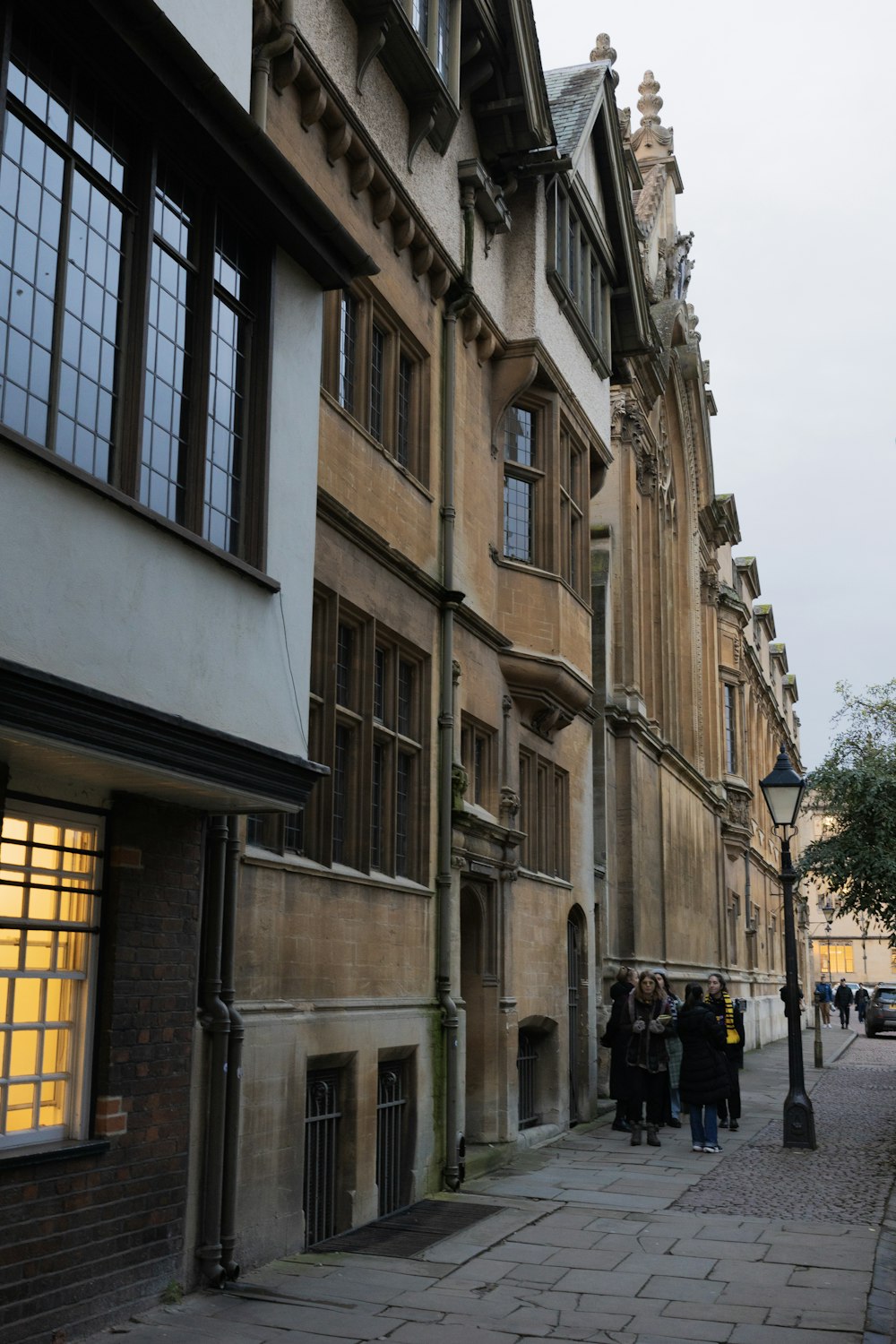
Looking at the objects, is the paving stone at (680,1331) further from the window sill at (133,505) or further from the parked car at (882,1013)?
the parked car at (882,1013)

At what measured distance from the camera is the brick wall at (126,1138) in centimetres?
733

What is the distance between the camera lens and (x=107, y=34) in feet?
24.5

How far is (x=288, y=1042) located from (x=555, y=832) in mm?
8988

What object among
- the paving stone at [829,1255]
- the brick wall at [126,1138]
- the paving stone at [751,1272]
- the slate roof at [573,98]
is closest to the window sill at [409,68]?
the slate roof at [573,98]

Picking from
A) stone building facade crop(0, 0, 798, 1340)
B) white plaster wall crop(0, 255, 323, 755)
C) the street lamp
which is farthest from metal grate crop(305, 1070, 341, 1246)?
the street lamp

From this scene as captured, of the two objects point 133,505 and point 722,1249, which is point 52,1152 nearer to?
point 133,505

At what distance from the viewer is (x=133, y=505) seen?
7.48m

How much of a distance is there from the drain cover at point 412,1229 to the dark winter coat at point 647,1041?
5.09m

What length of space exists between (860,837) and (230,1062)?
1621 cm

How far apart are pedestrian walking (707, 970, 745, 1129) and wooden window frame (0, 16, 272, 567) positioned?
34.5ft

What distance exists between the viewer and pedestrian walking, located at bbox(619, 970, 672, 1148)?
17109 mm

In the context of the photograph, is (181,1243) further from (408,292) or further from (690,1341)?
(408,292)

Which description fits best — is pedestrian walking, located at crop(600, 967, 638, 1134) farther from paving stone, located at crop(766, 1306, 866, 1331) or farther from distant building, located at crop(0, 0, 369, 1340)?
distant building, located at crop(0, 0, 369, 1340)

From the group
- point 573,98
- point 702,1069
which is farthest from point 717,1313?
point 573,98
